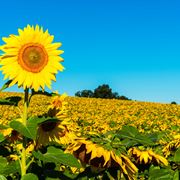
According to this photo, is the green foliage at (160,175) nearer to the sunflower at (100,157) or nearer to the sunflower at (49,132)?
the sunflower at (100,157)

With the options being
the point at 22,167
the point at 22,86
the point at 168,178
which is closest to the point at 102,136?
the point at 168,178

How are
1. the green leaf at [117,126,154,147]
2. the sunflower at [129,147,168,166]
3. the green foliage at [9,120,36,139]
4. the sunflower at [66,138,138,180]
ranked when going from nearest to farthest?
the green leaf at [117,126,154,147]
the sunflower at [66,138,138,180]
the green foliage at [9,120,36,139]
the sunflower at [129,147,168,166]

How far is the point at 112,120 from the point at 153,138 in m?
24.2

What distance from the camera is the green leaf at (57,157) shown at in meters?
3.18

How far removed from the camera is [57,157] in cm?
347

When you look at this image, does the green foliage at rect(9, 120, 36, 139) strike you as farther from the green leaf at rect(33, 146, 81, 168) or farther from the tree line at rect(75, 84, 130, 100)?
the tree line at rect(75, 84, 130, 100)

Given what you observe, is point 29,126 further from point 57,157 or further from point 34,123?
point 57,157

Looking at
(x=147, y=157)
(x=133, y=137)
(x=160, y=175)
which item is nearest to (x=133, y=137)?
(x=133, y=137)

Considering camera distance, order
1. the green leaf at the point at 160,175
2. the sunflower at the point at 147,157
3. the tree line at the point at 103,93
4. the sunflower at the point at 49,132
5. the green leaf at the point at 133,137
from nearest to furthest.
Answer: the green leaf at the point at 133,137 < the green leaf at the point at 160,175 < the sunflower at the point at 147,157 < the sunflower at the point at 49,132 < the tree line at the point at 103,93

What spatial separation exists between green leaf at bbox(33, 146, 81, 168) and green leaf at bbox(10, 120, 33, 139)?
0.72 feet

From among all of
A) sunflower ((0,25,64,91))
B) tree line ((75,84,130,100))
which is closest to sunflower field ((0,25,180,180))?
sunflower ((0,25,64,91))

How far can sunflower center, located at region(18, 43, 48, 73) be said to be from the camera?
12.8 feet

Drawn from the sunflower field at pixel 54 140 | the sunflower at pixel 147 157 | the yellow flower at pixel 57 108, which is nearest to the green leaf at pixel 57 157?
the sunflower field at pixel 54 140

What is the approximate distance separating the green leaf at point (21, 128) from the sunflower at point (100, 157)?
0.30 m
